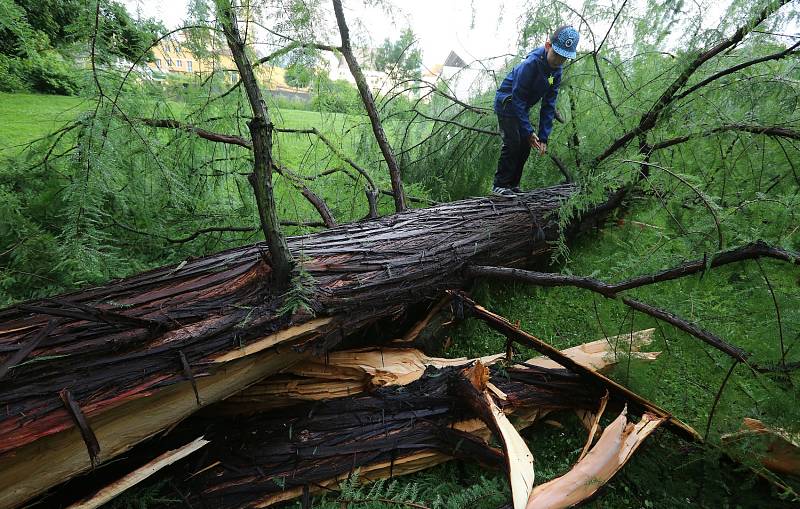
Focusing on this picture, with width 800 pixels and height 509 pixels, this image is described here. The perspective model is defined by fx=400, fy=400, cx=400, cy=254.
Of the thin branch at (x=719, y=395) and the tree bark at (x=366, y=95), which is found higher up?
the tree bark at (x=366, y=95)

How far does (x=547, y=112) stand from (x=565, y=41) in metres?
0.67

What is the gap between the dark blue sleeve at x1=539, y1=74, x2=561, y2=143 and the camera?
3.55 metres

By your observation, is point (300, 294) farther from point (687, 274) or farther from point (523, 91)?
point (523, 91)

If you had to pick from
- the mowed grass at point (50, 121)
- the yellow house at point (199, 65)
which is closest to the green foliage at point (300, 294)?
the yellow house at point (199, 65)

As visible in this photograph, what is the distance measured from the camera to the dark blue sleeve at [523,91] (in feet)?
10.9

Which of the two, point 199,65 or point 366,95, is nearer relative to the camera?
point 199,65

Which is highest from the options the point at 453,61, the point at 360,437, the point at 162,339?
the point at 453,61

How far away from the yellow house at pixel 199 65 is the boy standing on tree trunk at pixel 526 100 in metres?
1.83

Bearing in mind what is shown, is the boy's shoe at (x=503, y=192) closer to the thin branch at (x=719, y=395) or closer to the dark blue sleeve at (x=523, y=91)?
the dark blue sleeve at (x=523, y=91)

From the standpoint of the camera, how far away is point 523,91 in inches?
133

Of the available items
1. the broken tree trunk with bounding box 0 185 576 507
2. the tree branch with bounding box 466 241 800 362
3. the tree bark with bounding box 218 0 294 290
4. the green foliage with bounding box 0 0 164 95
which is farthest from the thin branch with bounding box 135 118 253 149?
the tree branch with bounding box 466 241 800 362

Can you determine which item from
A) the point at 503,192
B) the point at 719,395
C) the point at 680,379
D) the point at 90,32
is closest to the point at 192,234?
the point at 90,32

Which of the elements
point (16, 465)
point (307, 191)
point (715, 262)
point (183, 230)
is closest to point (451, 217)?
point (307, 191)

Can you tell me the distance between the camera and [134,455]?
159 cm
